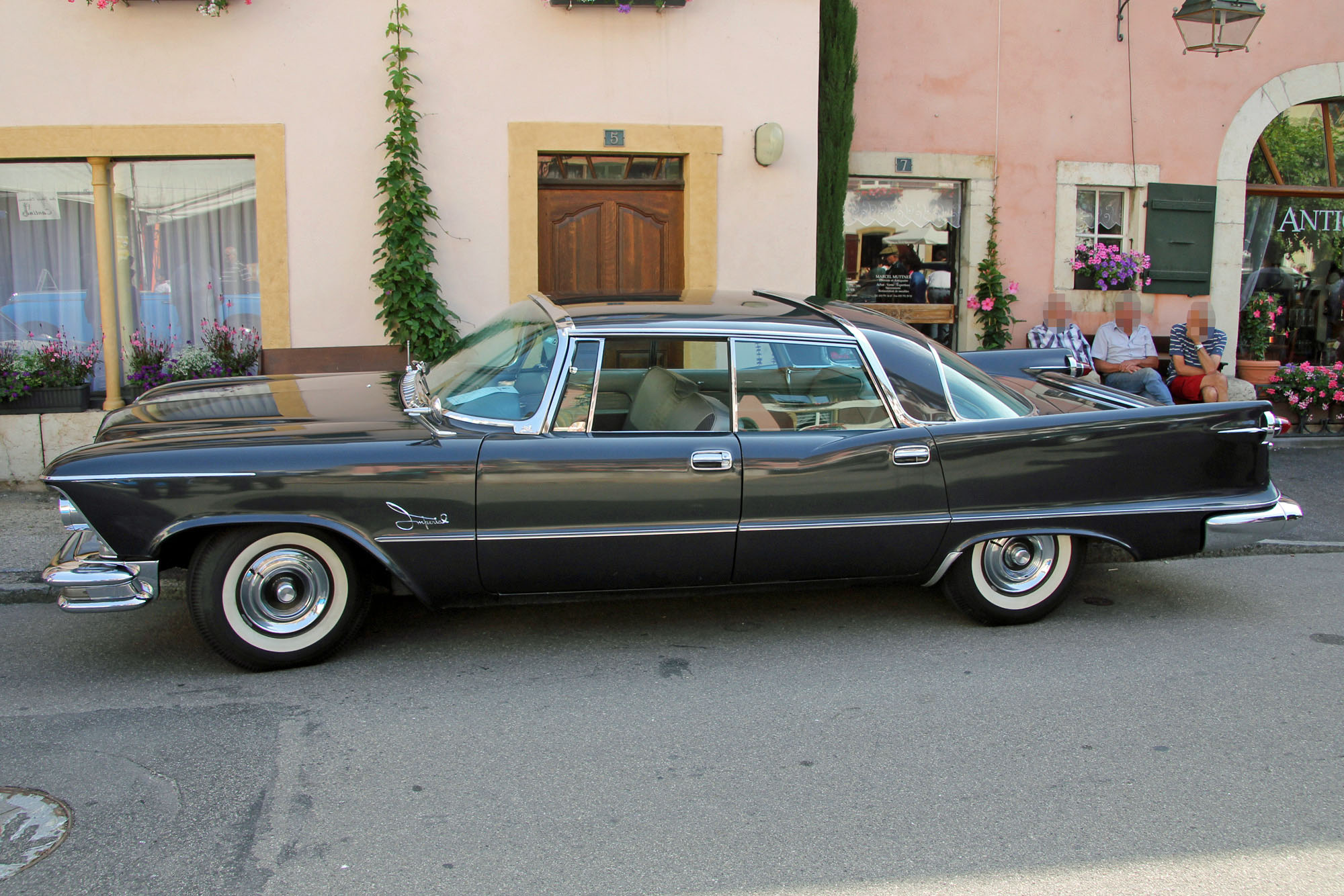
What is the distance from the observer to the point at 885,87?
9.60 metres

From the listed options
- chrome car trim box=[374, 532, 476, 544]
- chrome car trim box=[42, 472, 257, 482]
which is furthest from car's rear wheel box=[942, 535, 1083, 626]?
chrome car trim box=[42, 472, 257, 482]

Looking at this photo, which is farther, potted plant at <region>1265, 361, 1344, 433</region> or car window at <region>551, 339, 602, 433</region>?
potted plant at <region>1265, 361, 1344, 433</region>

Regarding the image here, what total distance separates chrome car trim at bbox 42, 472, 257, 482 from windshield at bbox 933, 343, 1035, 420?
119 inches

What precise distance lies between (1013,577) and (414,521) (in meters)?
2.72

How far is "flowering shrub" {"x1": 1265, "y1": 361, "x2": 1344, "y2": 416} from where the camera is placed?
389 inches

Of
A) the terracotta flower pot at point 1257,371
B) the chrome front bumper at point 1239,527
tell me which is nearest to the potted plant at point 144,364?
the chrome front bumper at point 1239,527

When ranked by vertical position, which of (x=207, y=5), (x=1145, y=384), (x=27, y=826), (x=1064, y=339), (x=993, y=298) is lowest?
(x=27, y=826)

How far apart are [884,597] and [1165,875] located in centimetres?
254

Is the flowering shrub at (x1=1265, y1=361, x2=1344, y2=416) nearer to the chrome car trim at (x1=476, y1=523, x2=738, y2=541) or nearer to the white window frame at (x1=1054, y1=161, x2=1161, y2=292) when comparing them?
the white window frame at (x1=1054, y1=161, x2=1161, y2=292)

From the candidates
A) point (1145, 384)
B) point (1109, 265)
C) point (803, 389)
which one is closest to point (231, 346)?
point (803, 389)

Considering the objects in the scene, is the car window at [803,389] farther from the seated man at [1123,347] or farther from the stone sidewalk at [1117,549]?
the seated man at [1123,347]

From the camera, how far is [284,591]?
4.28m

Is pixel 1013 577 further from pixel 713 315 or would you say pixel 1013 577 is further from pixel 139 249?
pixel 139 249

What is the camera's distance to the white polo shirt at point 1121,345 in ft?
30.9
